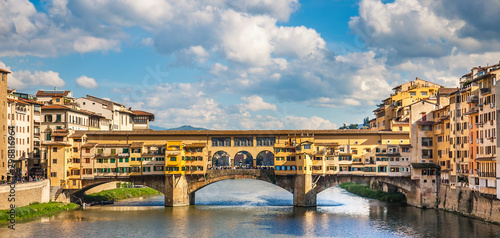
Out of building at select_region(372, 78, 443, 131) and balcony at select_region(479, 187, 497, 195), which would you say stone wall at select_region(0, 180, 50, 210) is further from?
building at select_region(372, 78, 443, 131)

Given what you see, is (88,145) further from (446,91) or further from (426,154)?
(446,91)

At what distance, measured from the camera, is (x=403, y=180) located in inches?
2918

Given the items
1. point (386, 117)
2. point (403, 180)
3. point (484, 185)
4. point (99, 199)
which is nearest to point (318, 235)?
point (484, 185)

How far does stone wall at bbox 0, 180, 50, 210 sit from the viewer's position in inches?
2414

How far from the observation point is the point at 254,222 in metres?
61.3

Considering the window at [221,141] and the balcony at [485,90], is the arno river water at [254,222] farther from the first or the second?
the balcony at [485,90]

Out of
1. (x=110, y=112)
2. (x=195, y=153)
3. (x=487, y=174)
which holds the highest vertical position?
(x=110, y=112)

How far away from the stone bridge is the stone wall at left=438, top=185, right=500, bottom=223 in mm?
2900

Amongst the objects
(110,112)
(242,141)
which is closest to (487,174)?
(242,141)

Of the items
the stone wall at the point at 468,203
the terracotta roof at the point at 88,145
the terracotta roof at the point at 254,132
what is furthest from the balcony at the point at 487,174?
the terracotta roof at the point at 88,145

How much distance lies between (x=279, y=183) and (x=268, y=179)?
5.27 feet

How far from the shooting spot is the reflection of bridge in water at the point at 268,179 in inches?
2918

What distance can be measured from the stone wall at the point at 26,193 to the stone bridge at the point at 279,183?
5.79 meters

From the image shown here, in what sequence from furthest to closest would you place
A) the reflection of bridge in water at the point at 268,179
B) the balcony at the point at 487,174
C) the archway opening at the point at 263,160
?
the archway opening at the point at 263,160, the reflection of bridge in water at the point at 268,179, the balcony at the point at 487,174
